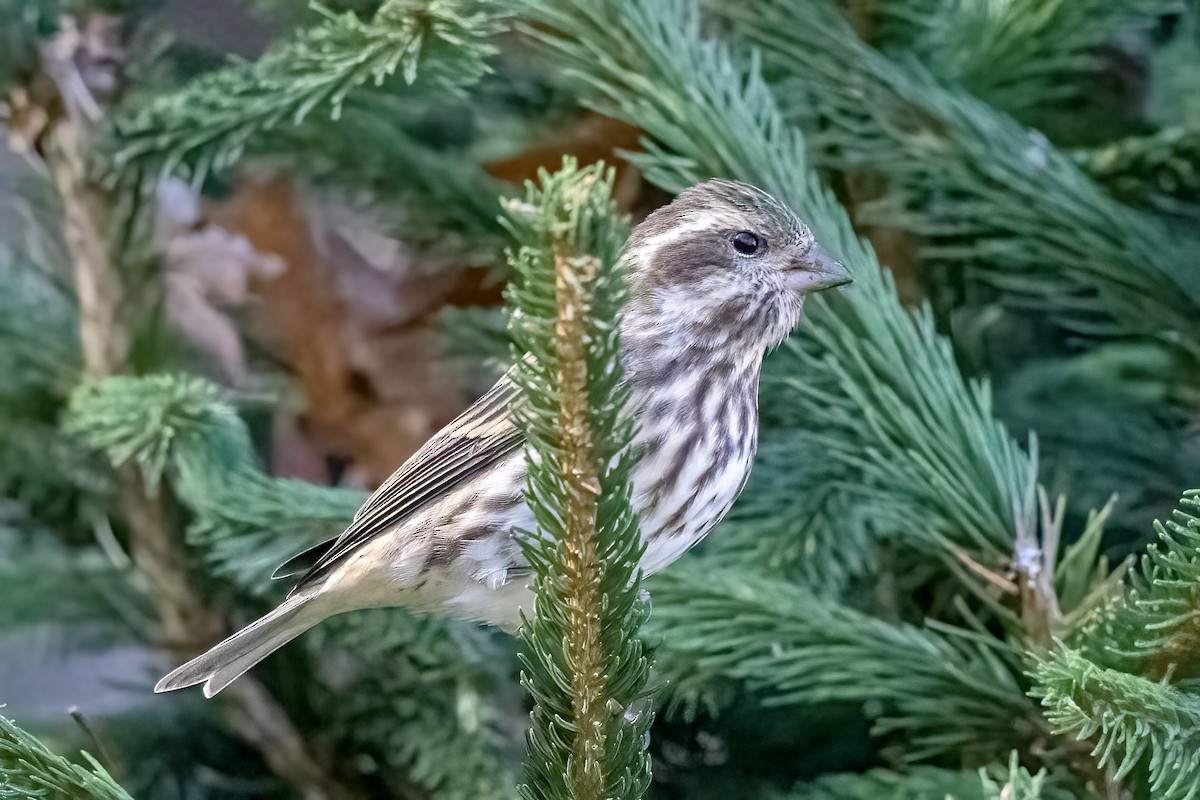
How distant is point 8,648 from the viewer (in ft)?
6.75

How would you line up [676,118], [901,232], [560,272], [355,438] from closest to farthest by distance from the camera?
[560,272] → [676,118] → [901,232] → [355,438]

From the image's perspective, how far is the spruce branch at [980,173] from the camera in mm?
1521

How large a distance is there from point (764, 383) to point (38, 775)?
44.8 inches

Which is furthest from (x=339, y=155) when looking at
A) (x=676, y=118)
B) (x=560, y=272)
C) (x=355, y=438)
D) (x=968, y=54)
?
(x=560, y=272)

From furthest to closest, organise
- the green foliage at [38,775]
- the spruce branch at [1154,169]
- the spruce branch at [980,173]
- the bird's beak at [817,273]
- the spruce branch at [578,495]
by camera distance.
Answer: the spruce branch at [1154,169] → the spruce branch at [980,173] → the bird's beak at [817,273] → the green foliage at [38,775] → the spruce branch at [578,495]

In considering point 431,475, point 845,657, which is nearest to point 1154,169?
point 845,657

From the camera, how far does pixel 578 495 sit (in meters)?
0.80

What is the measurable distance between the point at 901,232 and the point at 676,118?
523 mm

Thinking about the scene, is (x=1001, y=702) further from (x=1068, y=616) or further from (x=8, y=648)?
(x=8, y=648)

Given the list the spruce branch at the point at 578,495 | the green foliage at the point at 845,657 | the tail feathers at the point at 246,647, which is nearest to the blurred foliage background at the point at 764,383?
the green foliage at the point at 845,657

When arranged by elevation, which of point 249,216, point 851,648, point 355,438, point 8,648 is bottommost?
point 8,648

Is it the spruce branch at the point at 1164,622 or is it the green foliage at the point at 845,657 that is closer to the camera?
the spruce branch at the point at 1164,622

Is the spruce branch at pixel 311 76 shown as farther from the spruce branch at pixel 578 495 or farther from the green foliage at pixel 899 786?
the green foliage at pixel 899 786

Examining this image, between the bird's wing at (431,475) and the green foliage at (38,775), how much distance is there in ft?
1.77
